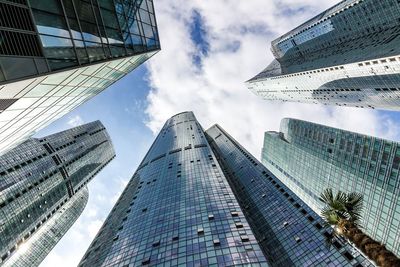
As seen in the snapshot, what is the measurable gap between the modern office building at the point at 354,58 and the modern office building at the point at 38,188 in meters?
134

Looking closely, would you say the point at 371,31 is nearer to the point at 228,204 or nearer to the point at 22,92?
the point at 228,204

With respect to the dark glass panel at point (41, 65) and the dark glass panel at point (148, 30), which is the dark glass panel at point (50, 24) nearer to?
the dark glass panel at point (41, 65)

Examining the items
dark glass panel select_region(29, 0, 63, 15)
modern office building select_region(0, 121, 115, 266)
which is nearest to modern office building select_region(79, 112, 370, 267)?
modern office building select_region(0, 121, 115, 266)

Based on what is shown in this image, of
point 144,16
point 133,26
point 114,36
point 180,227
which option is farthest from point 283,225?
point 114,36

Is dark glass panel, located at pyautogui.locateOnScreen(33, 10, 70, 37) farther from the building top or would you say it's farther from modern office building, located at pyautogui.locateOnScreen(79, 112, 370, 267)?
modern office building, located at pyautogui.locateOnScreen(79, 112, 370, 267)

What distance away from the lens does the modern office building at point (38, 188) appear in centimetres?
11294

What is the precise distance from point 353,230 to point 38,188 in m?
138

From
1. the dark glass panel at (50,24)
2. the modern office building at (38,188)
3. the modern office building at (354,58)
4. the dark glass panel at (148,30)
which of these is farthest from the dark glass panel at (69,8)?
the modern office building at (38,188)

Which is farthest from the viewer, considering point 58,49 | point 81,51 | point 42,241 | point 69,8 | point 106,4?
point 42,241

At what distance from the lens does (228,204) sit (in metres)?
80.5

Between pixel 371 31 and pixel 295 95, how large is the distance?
191ft

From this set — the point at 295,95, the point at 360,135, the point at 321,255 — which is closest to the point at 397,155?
the point at 360,135

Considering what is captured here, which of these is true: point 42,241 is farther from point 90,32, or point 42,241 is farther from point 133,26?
point 90,32

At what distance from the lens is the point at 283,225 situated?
82438mm
